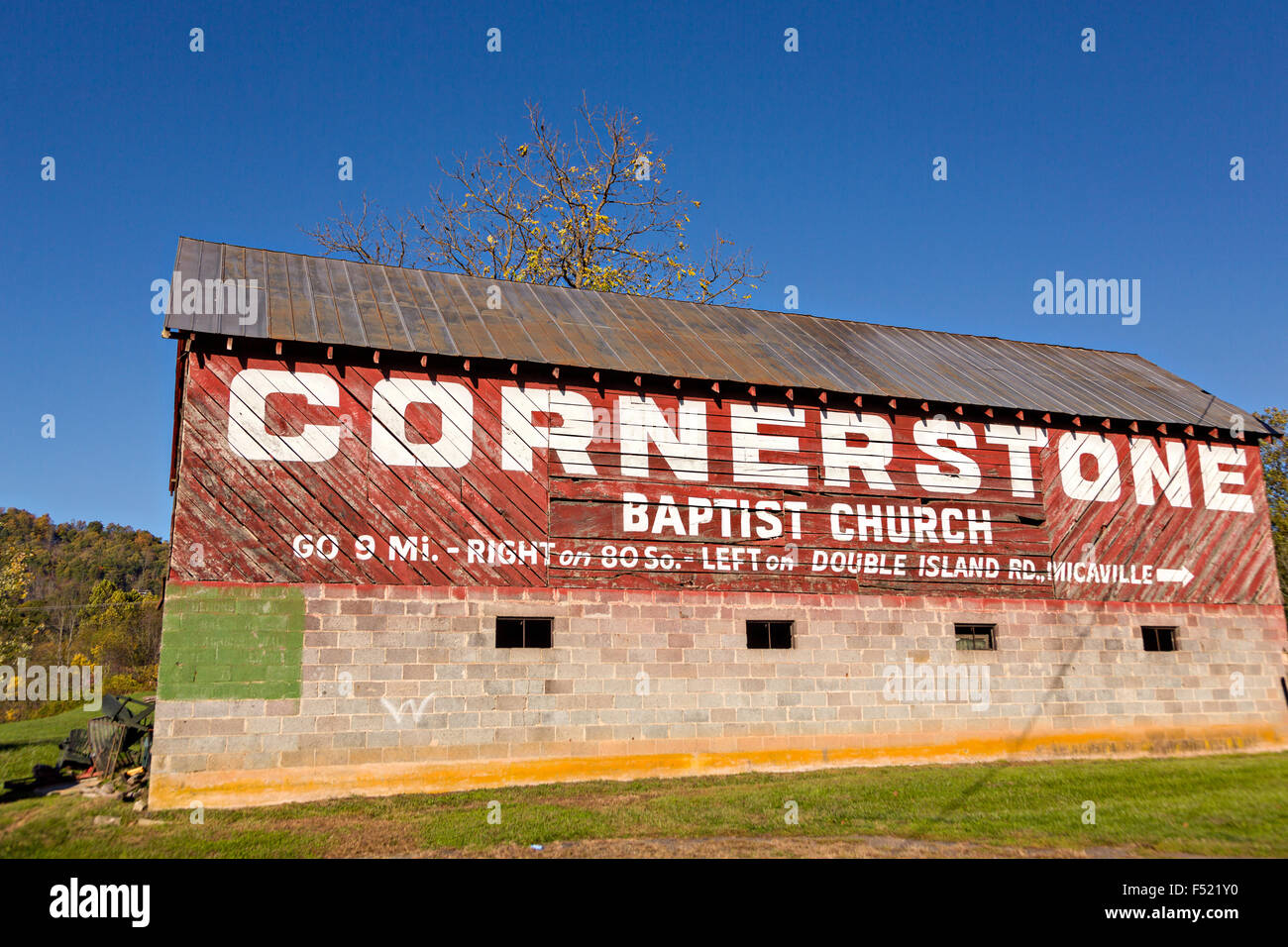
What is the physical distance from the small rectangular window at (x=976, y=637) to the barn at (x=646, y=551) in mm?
62

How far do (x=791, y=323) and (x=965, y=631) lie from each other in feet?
→ 24.8

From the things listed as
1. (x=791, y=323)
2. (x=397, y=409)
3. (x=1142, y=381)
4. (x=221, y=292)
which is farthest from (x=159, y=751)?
(x=1142, y=381)

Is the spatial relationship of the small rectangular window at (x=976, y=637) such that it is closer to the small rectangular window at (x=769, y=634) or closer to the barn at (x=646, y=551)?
the barn at (x=646, y=551)

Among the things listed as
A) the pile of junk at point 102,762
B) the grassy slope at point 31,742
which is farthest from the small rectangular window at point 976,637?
the grassy slope at point 31,742

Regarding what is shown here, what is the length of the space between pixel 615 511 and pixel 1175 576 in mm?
11228

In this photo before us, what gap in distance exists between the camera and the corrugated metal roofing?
1529 cm

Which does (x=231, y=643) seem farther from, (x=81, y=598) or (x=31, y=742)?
(x=81, y=598)

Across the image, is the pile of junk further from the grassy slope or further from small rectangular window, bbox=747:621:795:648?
small rectangular window, bbox=747:621:795:648

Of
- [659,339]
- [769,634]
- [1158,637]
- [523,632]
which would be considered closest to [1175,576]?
[1158,637]

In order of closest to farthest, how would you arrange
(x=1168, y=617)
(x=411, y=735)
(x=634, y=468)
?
(x=411, y=735), (x=634, y=468), (x=1168, y=617)

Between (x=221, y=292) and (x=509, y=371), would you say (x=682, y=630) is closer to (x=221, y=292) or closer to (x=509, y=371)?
(x=509, y=371)

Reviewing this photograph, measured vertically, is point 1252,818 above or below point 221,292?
below

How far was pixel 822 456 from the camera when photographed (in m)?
16.6

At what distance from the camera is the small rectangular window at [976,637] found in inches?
653
